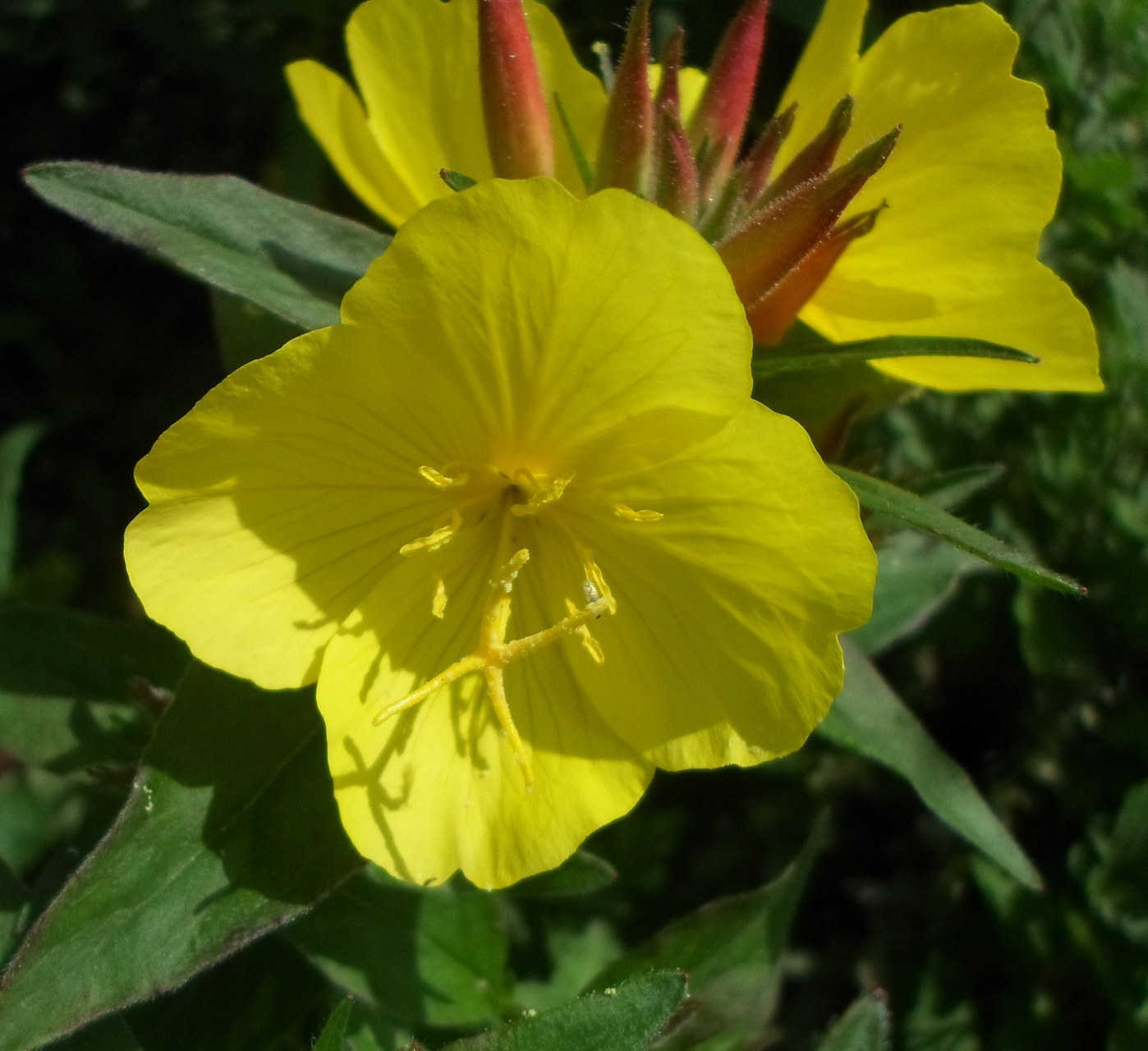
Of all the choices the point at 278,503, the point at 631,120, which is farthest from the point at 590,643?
the point at 631,120

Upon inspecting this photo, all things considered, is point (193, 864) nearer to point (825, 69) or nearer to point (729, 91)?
point (729, 91)

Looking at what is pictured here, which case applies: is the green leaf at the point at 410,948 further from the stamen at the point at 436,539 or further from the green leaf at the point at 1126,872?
the green leaf at the point at 1126,872

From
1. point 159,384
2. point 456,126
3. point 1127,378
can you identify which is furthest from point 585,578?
point 159,384

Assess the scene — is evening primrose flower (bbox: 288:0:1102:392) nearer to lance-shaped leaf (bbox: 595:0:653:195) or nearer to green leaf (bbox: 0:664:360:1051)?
lance-shaped leaf (bbox: 595:0:653:195)

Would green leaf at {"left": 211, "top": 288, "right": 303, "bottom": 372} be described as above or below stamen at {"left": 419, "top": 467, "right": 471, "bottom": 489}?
below

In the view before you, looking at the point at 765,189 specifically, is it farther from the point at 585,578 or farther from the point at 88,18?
the point at 88,18

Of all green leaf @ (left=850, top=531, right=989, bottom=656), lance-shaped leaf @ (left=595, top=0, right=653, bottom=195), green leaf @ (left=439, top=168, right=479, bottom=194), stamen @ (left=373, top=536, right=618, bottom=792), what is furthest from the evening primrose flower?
green leaf @ (left=850, top=531, right=989, bottom=656)
